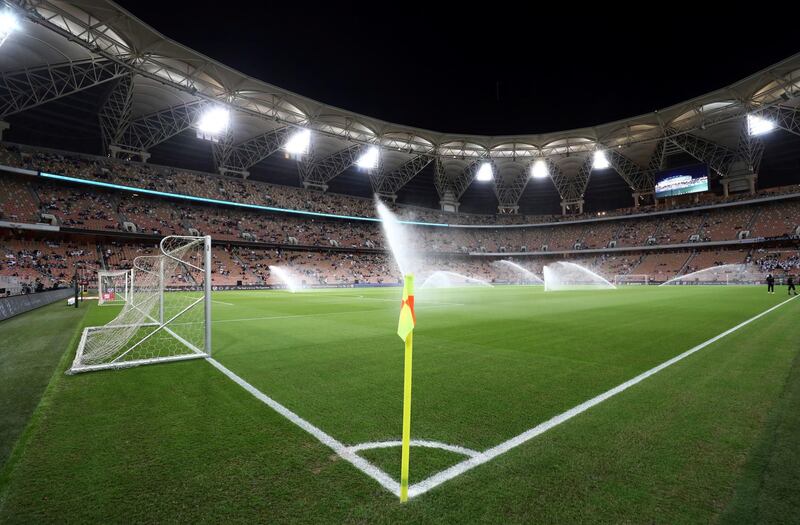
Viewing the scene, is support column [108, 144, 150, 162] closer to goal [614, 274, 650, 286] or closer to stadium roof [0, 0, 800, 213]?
stadium roof [0, 0, 800, 213]

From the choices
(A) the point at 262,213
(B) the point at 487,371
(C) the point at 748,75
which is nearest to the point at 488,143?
(C) the point at 748,75

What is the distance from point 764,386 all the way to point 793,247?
6901cm

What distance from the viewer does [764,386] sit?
5.73 metres

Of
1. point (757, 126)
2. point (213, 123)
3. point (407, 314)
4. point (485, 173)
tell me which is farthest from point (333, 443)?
point (485, 173)

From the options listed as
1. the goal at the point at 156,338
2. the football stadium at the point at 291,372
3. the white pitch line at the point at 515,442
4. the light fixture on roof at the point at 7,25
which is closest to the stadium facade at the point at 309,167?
the football stadium at the point at 291,372

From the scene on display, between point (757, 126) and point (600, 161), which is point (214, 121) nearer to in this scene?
point (600, 161)

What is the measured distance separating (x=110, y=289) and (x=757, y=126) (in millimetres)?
78935

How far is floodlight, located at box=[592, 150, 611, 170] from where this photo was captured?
224 ft

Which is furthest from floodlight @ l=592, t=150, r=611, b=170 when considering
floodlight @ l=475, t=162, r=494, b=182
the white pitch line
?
the white pitch line

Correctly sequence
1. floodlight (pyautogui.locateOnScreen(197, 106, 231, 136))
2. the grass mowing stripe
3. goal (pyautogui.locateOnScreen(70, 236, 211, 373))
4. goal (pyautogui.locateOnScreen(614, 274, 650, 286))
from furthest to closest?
1. goal (pyautogui.locateOnScreen(614, 274, 650, 286))
2. floodlight (pyautogui.locateOnScreen(197, 106, 231, 136))
3. goal (pyautogui.locateOnScreen(70, 236, 211, 373))
4. the grass mowing stripe

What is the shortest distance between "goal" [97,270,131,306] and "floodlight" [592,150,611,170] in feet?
235

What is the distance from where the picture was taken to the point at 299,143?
59.3 metres

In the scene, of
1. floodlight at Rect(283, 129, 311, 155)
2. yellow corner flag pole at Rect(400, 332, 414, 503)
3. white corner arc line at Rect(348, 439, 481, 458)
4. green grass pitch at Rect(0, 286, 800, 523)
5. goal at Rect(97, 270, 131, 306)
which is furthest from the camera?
floodlight at Rect(283, 129, 311, 155)

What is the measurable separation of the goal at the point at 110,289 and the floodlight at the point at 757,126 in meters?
74.0
